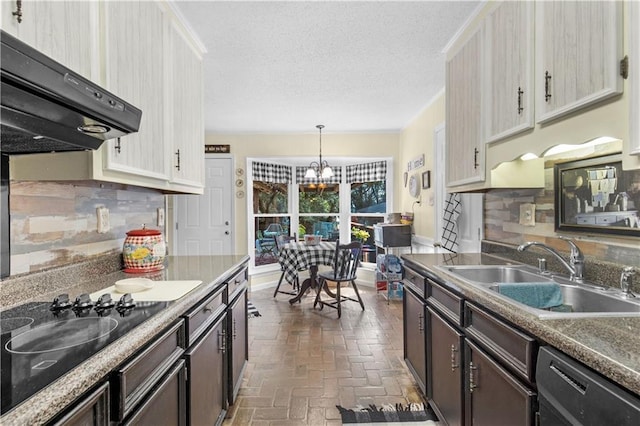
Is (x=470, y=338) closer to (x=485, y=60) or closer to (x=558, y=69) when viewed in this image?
(x=558, y=69)

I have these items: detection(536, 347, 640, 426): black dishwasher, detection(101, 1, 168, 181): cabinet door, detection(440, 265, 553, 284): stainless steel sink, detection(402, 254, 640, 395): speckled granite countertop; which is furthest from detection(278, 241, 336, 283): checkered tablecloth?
detection(536, 347, 640, 426): black dishwasher

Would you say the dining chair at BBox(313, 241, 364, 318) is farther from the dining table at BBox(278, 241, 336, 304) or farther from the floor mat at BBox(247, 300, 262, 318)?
the floor mat at BBox(247, 300, 262, 318)

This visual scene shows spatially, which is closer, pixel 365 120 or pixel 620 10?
pixel 620 10

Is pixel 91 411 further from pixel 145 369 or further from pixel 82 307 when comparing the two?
pixel 82 307

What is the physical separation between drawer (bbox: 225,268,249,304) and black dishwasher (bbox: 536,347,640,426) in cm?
149

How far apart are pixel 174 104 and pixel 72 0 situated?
902mm

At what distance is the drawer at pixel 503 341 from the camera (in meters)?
1.04

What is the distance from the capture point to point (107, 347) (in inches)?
32.0

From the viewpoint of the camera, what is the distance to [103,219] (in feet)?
5.76

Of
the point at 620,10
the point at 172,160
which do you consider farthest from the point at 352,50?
the point at 620,10

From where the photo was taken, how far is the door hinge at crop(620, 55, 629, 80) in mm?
1035

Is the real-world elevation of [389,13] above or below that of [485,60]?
above

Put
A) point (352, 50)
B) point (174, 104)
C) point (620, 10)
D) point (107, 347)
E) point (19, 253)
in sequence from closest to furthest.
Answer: point (107, 347) < point (620, 10) < point (19, 253) < point (174, 104) < point (352, 50)

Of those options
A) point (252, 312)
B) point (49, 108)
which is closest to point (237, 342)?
point (49, 108)
